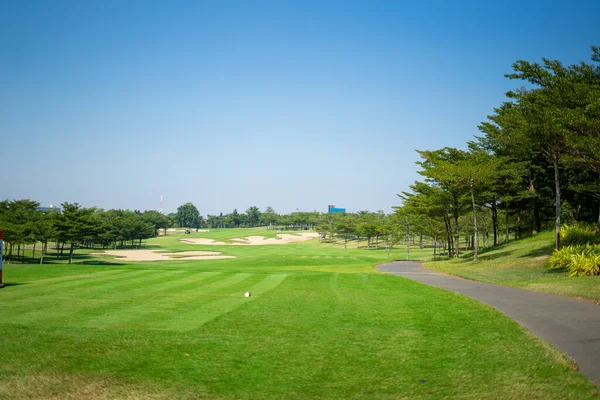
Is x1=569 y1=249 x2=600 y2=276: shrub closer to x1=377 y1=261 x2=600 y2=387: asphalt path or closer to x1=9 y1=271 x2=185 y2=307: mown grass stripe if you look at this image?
x1=377 y1=261 x2=600 y2=387: asphalt path

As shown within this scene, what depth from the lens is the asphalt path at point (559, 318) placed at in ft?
24.1

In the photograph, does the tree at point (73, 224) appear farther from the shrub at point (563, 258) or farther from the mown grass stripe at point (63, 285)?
the shrub at point (563, 258)

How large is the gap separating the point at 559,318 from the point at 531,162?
36843 millimetres

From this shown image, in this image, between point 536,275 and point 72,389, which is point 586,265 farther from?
point 72,389

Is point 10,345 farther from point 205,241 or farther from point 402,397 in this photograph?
point 205,241

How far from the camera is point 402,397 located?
5.58m

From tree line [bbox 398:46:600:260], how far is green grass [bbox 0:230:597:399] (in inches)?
609

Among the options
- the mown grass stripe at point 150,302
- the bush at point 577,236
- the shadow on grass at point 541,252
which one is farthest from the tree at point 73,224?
the bush at point 577,236

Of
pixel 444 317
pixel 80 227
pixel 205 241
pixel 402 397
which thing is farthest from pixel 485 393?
pixel 205 241

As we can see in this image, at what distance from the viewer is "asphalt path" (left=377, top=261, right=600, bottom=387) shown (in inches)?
290

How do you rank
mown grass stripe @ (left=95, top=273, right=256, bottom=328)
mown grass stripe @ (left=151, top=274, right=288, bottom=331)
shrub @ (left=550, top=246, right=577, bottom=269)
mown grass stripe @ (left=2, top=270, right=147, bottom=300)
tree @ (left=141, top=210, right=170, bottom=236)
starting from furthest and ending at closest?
tree @ (left=141, top=210, right=170, bottom=236) < shrub @ (left=550, top=246, right=577, bottom=269) < mown grass stripe @ (left=2, top=270, right=147, bottom=300) < mown grass stripe @ (left=95, top=273, right=256, bottom=328) < mown grass stripe @ (left=151, top=274, right=288, bottom=331)

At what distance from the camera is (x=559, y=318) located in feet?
34.0

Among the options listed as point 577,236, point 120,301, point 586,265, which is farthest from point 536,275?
point 120,301

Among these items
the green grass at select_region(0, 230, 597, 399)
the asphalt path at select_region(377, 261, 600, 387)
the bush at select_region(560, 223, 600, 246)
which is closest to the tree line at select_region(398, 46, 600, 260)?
the bush at select_region(560, 223, 600, 246)
